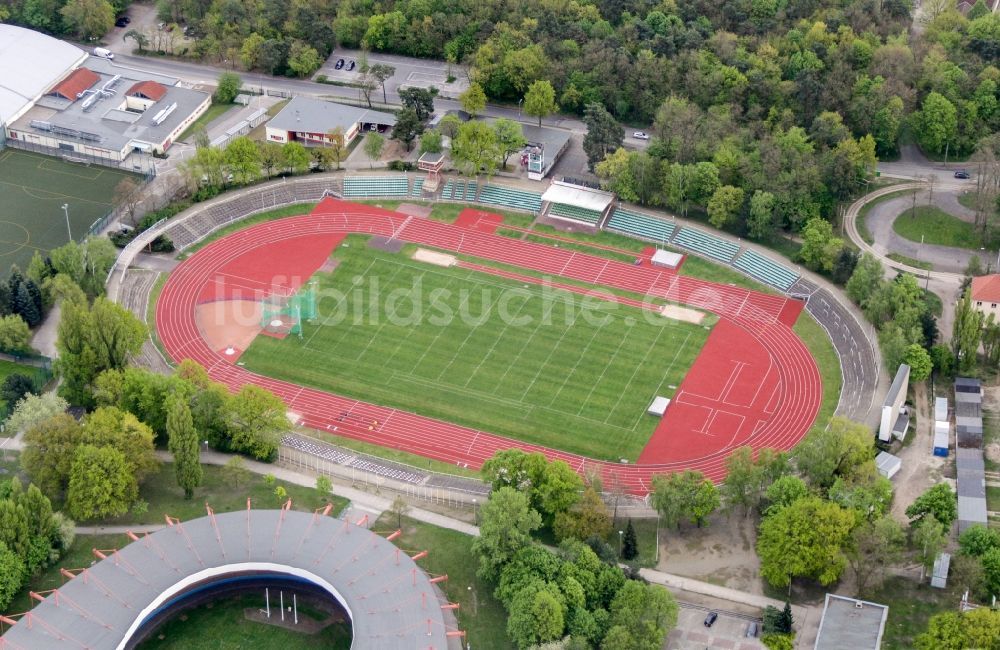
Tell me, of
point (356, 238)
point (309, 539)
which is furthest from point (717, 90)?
point (309, 539)

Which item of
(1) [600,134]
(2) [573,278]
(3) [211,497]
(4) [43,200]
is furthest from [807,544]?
(4) [43,200]

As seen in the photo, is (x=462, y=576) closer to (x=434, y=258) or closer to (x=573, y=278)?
(x=573, y=278)

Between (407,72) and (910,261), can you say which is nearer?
(910,261)

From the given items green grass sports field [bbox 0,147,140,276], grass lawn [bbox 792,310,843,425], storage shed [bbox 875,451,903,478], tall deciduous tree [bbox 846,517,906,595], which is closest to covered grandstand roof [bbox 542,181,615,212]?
grass lawn [bbox 792,310,843,425]

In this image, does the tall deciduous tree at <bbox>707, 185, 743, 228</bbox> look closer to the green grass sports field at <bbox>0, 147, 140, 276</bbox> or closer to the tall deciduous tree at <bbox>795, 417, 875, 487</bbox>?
the tall deciduous tree at <bbox>795, 417, 875, 487</bbox>

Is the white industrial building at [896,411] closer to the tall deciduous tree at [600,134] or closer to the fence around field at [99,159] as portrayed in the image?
the tall deciduous tree at [600,134]

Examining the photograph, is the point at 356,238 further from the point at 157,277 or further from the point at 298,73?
the point at 298,73

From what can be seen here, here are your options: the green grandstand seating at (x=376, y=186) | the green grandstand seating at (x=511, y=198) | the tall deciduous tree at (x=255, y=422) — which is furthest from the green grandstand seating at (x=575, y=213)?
the tall deciduous tree at (x=255, y=422)
